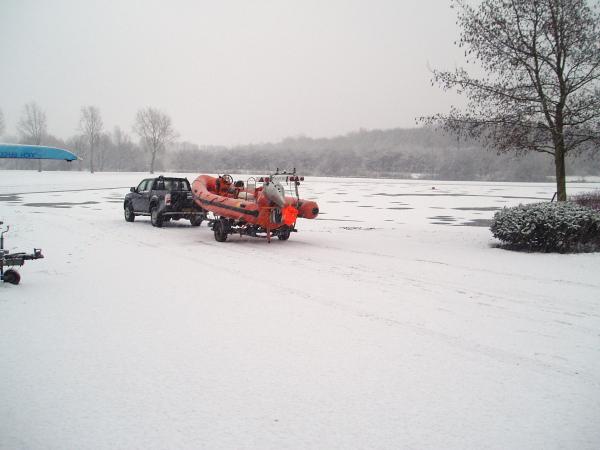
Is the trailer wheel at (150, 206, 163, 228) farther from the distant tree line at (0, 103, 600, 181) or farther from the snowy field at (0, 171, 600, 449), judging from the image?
the distant tree line at (0, 103, 600, 181)

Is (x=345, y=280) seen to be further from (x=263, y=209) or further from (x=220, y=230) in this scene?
(x=220, y=230)

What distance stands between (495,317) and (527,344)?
110 cm

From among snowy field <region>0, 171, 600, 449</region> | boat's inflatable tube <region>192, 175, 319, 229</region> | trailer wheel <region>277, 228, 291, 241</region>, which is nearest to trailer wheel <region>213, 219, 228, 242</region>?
boat's inflatable tube <region>192, 175, 319, 229</region>

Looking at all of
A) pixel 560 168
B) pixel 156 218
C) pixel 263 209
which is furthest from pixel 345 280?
pixel 156 218

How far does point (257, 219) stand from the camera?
13602 mm

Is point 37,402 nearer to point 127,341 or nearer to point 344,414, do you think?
point 127,341

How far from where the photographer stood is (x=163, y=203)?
58.7 feet

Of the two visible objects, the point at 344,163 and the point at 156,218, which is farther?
the point at 344,163

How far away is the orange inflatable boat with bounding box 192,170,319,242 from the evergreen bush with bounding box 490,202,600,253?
16.4 feet

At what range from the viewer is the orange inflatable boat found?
44.1 ft

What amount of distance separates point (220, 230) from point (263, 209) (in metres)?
A: 1.71

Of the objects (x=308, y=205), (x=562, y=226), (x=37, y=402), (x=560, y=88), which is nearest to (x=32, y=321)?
(x=37, y=402)

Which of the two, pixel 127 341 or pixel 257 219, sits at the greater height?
pixel 257 219

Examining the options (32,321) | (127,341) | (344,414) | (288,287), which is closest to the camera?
(344,414)
